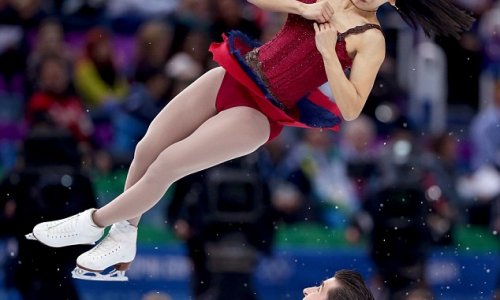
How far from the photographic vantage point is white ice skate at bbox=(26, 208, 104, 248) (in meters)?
7.03

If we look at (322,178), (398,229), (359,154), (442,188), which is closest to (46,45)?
(322,178)

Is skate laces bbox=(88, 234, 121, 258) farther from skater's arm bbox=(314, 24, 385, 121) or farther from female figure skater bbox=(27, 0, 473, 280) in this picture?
skater's arm bbox=(314, 24, 385, 121)

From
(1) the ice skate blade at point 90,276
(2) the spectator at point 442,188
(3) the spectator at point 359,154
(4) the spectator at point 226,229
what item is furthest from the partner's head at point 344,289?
(3) the spectator at point 359,154

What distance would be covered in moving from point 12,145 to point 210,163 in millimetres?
3532

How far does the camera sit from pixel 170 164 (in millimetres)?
6746

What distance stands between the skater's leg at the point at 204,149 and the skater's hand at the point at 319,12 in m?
0.60

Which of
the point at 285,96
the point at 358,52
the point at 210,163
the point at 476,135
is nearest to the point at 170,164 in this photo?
the point at 210,163

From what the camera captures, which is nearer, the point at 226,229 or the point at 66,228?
the point at 66,228

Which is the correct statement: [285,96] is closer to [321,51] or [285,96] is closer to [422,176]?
[321,51]

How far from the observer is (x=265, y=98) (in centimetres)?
665

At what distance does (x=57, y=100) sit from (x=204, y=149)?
8.79ft

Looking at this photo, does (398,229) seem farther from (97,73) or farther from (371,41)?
(371,41)

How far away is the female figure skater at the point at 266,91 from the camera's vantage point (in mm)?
6543

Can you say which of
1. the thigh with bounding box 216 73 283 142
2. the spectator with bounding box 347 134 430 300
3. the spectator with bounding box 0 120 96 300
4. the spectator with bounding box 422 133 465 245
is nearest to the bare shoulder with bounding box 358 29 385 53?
the thigh with bounding box 216 73 283 142
